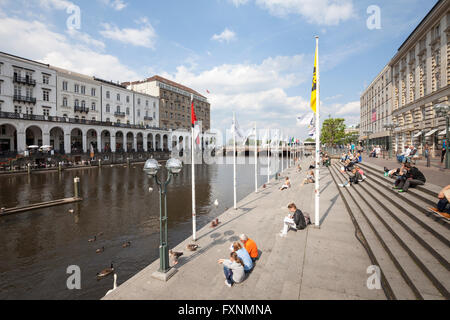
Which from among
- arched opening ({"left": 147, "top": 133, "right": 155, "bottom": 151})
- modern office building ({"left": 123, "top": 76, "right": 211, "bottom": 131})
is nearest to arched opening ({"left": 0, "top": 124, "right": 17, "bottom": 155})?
arched opening ({"left": 147, "top": 133, "right": 155, "bottom": 151})

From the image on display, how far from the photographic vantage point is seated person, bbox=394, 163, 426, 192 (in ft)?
33.0

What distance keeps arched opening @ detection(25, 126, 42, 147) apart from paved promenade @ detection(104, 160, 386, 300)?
48957 millimetres

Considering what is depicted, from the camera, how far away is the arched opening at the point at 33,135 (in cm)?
4153

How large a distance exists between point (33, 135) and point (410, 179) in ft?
185

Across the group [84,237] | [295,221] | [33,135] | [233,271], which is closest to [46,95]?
[33,135]

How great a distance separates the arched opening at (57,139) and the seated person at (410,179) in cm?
5381

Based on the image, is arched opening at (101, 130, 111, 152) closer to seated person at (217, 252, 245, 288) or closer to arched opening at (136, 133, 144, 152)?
arched opening at (136, 133, 144, 152)

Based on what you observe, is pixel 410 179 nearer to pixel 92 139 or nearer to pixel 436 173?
pixel 436 173

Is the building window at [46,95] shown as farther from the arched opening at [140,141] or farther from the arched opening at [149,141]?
the arched opening at [149,141]

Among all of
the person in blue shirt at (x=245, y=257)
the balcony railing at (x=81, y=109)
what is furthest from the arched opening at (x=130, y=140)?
the person in blue shirt at (x=245, y=257)

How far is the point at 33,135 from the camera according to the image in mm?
42062

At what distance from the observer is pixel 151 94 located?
6938 cm
